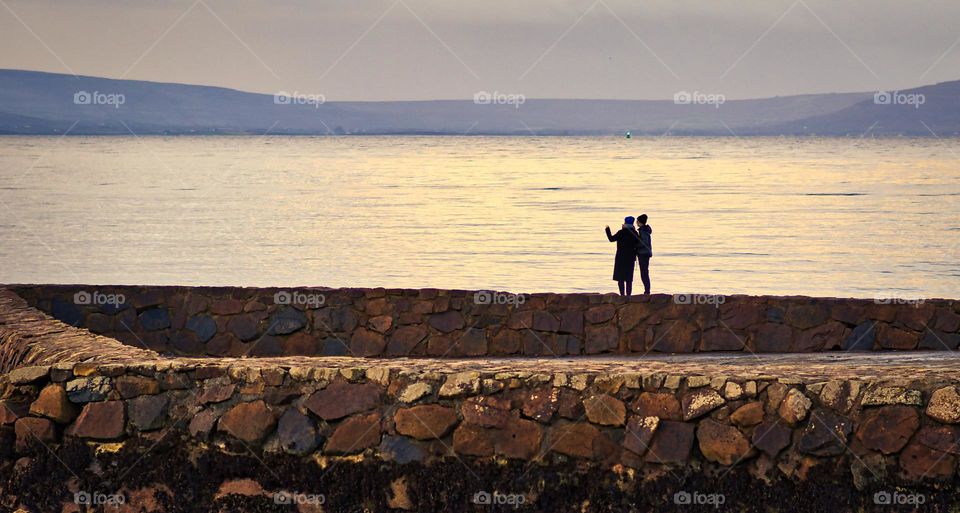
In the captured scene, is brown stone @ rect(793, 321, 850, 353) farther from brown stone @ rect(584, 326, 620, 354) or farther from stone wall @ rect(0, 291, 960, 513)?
stone wall @ rect(0, 291, 960, 513)

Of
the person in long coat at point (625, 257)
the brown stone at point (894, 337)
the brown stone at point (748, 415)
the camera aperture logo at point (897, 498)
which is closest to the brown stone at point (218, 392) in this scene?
the brown stone at point (748, 415)

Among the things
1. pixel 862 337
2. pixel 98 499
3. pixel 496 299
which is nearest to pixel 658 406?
pixel 98 499

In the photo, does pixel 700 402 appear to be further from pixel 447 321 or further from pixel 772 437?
pixel 447 321

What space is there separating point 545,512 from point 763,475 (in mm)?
1137

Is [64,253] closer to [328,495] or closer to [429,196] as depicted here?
[429,196]

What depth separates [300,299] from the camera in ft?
46.3

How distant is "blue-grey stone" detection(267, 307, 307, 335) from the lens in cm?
1405

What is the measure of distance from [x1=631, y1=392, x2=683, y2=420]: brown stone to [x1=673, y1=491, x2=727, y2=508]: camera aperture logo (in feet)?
1.31

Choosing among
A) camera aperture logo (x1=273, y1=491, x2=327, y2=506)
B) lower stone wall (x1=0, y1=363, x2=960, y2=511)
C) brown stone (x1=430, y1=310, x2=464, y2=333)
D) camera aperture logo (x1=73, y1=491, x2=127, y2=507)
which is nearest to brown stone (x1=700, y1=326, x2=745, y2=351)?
brown stone (x1=430, y1=310, x2=464, y2=333)

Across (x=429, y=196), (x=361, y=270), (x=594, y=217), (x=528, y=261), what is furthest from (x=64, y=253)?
(x=429, y=196)

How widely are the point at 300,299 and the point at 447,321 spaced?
4.47ft

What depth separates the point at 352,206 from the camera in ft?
188

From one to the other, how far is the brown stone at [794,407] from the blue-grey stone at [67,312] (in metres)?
8.42

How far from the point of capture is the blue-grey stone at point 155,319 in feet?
47.0
